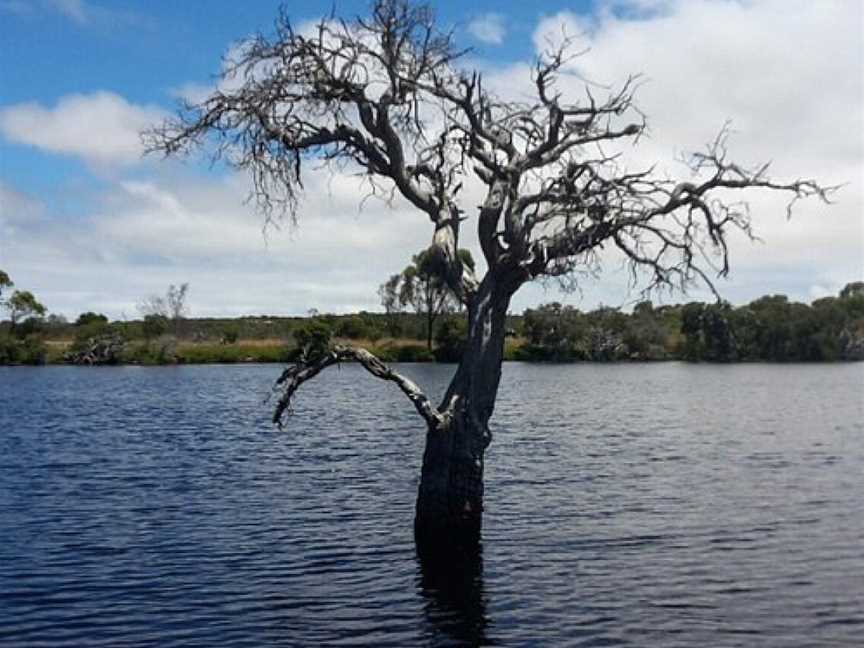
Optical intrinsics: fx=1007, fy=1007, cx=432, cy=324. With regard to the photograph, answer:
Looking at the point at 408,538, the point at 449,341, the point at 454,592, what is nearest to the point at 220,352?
the point at 449,341

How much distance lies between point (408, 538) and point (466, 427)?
434 centimetres

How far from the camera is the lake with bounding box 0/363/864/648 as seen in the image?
16609mm

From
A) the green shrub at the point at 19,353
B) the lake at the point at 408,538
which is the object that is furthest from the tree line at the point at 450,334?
the lake at the point at 408,538

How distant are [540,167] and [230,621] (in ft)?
34.7

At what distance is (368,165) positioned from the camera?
20.5 m

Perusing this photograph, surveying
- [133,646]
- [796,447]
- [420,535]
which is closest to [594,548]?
[420,535]

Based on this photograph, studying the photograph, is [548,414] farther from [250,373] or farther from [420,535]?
[250,373]

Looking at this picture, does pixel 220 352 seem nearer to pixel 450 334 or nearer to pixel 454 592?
pixel 450 334

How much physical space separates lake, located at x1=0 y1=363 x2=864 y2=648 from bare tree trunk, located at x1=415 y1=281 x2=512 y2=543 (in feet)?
3.98

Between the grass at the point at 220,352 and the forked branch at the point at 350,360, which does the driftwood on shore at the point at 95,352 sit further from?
the forked branch at the point at 350,360

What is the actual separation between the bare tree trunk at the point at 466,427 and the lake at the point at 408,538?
3.98 ft

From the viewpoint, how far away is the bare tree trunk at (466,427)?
2014 cm

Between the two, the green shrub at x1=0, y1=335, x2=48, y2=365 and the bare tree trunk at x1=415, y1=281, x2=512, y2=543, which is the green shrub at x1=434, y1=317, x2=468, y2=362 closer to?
the green shrub at x1=0, y1=335, x2=48, y2=365

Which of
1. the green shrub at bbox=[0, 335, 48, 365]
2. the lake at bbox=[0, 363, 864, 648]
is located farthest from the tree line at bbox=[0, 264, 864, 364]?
the lake at bbox=[0, 363, 864, 648]
